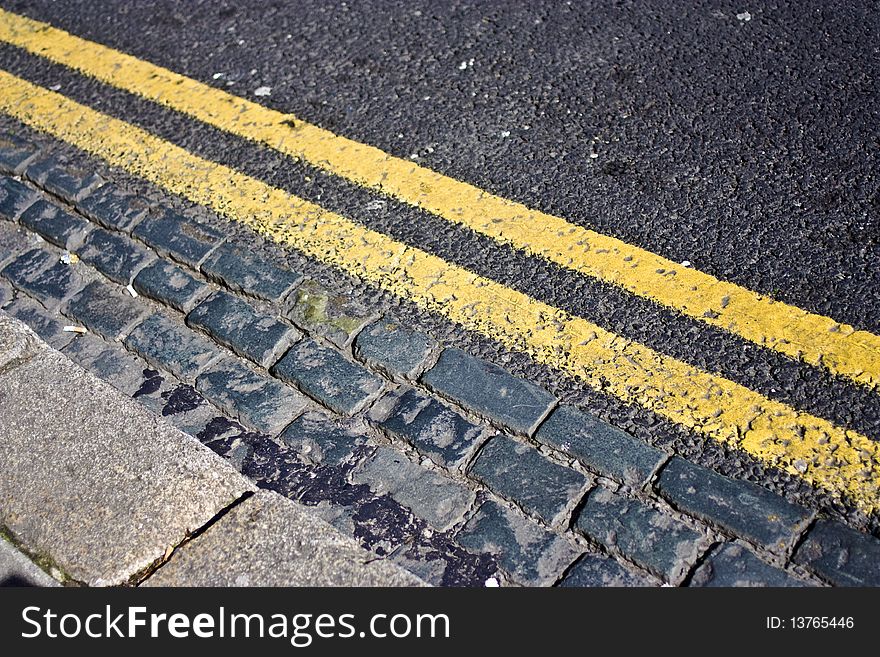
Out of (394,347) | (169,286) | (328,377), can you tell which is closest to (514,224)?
(394,347)

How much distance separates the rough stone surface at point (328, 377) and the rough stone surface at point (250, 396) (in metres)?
0.04

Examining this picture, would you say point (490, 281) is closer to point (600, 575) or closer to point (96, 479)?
point (600, 575)

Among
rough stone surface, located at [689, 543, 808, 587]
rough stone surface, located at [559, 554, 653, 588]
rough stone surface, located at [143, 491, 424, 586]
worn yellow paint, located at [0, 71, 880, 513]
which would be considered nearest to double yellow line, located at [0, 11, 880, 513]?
worn yellow paint, located at [0, 71, 880, 513]

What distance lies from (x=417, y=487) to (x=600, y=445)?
1.32ft

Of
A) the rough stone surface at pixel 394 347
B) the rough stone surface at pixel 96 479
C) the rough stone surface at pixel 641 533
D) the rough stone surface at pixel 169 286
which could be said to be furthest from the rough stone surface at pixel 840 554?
the rough stone surface at pixel 169 286

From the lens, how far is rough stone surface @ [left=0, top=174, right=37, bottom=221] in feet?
9.12

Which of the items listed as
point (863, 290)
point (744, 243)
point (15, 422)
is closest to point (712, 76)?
point (744, 243)

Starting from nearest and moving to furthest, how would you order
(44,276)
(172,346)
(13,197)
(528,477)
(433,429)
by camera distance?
1. (528,477)
2. (433,429)
3. (172,346)
4. (44,276)
5. (13,197)

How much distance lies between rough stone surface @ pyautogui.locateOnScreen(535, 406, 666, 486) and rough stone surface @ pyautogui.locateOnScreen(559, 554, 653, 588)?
0.19 metres

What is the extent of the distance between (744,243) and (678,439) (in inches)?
26.3

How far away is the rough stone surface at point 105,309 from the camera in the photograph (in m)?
2.38

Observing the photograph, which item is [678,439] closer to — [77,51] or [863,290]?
[863,290]

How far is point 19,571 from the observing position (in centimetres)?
174

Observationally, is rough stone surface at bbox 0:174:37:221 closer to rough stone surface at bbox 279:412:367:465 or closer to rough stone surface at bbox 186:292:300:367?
rough stone surface at bbox 186:292:300:367
